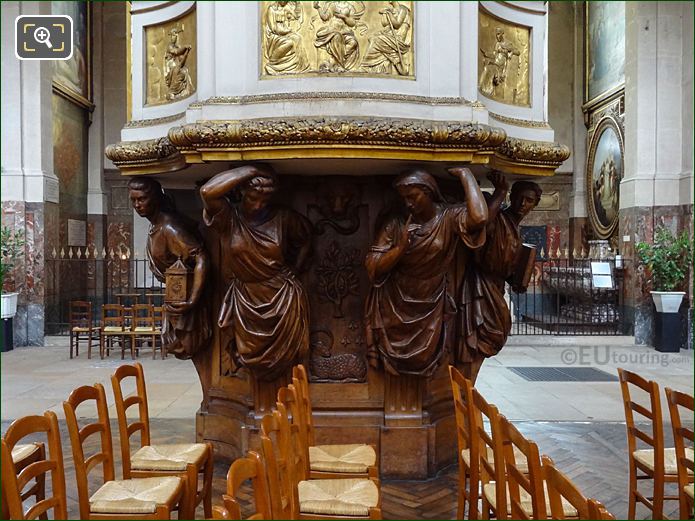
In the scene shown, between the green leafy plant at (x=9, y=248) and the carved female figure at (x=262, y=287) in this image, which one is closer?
the carved female figure at (x=262, y=287)

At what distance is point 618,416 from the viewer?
558 cm

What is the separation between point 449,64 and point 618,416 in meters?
3.82

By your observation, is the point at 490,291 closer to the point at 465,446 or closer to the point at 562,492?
the point at 465,446

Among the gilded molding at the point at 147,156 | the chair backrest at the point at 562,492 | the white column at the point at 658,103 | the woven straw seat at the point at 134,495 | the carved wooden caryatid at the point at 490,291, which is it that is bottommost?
the woven straw seat at the point at 134,495

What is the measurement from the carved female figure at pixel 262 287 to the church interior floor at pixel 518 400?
2.62 feet

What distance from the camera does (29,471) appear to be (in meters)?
2.11

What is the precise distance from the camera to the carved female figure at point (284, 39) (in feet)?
10.7

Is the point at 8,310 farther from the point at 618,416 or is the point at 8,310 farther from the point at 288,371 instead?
the point at 618,416

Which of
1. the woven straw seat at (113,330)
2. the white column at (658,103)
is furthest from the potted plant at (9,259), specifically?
the white column at (658,103)

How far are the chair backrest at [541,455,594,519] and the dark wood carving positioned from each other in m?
2.25

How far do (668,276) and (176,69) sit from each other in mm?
9017

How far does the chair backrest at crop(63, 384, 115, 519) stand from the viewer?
2.38 m

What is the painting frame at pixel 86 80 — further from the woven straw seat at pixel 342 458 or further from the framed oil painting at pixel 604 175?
the woven straw seat at pixel 342 458

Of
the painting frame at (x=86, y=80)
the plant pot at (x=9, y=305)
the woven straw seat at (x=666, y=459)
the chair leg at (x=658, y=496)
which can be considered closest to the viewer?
the chair leg at (x=658, y=496)
